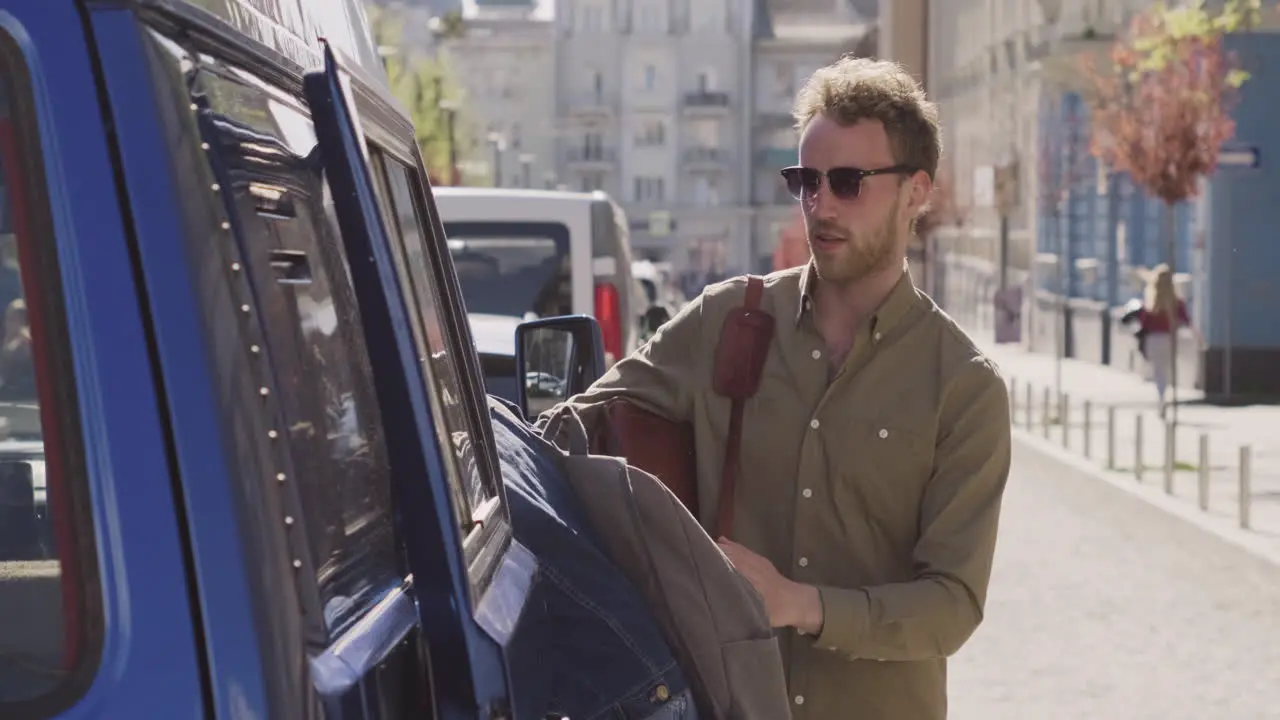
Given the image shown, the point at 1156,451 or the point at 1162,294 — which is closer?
the point at 1156,451

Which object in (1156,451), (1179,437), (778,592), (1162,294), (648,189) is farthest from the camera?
(648,189)

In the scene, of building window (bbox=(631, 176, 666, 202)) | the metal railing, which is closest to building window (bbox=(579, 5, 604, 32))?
building window (bbox=(631, 176, 666, 202))

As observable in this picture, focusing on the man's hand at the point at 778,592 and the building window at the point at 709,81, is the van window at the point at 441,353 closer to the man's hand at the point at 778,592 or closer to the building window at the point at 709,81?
the man's hand at the point at 778,592

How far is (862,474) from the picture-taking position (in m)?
3.69

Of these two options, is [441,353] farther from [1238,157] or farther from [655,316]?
[655,316]

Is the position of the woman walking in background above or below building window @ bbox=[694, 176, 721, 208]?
above

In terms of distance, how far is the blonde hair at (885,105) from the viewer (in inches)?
147

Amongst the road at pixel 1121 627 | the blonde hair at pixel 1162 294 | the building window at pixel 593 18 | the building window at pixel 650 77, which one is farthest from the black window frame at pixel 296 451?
the building window at pixel 650 77

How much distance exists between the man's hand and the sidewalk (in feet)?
36.5

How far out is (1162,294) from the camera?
26969mm

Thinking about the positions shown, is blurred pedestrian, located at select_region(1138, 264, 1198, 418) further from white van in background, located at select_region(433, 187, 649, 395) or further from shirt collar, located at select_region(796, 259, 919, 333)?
shirt collar, located at select_region(796, 259, 919, 333)

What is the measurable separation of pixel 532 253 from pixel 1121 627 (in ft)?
13.4

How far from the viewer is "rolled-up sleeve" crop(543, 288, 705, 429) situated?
12.7 feet

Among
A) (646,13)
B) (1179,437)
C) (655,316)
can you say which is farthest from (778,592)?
(646,13)
